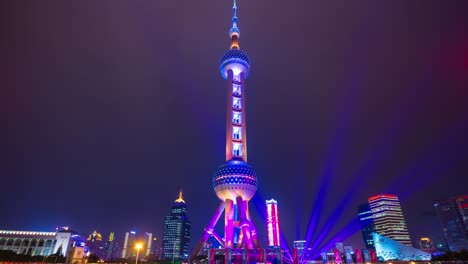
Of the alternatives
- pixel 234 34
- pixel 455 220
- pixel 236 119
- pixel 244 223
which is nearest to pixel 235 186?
pixel 244 223

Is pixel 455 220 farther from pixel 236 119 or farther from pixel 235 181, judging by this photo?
pixel 235 181

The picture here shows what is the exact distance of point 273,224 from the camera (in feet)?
329

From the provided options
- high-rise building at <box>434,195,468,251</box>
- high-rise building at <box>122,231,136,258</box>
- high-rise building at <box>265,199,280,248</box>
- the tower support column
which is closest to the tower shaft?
the tower support column

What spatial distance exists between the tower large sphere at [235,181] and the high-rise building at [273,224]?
62.1 ft

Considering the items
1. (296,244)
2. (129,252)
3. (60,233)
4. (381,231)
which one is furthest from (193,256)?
(381,231)

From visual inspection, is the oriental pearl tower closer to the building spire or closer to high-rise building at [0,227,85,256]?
the building spire

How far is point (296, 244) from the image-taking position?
458 ft

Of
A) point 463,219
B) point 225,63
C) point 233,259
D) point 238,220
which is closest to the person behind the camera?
point 233,259

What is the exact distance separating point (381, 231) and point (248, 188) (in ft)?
510

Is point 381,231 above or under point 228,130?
under

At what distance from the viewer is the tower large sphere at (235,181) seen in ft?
278

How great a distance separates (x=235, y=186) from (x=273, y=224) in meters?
25.4

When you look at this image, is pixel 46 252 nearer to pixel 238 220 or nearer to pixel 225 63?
pixel 238 220

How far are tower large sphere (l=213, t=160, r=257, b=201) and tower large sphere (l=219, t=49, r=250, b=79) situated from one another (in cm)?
3515
